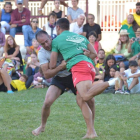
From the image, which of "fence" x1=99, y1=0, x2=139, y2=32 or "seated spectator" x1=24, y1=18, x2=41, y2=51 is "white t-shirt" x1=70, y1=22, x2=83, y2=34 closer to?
"seated spectator" x1=24, y1=18, x2=41, y2=51

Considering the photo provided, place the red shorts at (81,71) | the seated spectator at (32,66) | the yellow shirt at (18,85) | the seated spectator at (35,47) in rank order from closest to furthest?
the red shorts at (81,71) → the yellow shirt at (18,85) → the seated spectator at (32,66) → the seated spectator at (35,47)

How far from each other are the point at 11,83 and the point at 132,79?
3.37 metres

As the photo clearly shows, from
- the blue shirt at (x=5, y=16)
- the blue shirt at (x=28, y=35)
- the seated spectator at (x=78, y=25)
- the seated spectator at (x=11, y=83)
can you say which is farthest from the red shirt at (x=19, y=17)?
the seated spectator at (x=11, y=83)

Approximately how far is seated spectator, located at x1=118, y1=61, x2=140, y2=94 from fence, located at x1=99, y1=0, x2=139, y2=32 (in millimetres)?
8445

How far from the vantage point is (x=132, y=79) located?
10.9 m

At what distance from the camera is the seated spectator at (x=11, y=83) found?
444 inches

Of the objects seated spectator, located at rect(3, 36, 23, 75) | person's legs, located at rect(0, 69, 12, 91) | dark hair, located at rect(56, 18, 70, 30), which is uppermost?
dark hair, located at rect(56, 18, 70, 30)

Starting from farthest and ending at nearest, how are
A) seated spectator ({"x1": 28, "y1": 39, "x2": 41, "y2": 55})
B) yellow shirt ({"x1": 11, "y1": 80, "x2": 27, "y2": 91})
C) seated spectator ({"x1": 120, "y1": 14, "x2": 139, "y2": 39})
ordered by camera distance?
seated spectator ({"x1": 28, "y1": 39, "x2": 41, "y2": 55})
seated spectator ({"x1": 120, "y1": 14, "x2": 139, "y2": 39})
yellow shirt ({"x1": 11, "y1": 80, "x2": 27, "y2": 91})

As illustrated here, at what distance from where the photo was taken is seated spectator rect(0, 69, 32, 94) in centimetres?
1128

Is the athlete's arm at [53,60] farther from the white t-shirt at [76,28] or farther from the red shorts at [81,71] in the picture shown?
the white t-shirt at [76,28]

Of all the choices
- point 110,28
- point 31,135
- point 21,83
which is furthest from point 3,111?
point 110,28

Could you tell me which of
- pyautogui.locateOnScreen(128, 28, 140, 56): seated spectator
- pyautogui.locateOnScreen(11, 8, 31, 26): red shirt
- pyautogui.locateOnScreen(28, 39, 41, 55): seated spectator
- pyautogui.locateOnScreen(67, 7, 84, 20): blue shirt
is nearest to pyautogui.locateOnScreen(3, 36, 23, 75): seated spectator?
pyautogui.locateOnScreen(28, 39, 41, 55): seated spectator

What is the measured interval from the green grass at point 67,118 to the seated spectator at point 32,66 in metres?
1.87

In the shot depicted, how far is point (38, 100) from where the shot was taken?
31.8 ft
